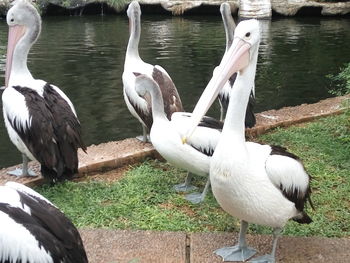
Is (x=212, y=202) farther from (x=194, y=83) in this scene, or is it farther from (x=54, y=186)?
(x=194, y=83)

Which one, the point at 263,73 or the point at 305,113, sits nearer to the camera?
the point at 305,113

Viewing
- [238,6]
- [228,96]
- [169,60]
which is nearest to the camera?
[228,96]

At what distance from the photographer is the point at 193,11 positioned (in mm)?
21953

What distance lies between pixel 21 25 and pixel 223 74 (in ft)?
8.46

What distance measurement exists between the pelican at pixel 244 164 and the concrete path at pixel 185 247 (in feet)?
0.90

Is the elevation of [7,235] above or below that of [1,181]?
above

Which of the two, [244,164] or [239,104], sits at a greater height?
[239,104]

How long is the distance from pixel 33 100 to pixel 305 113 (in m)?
3.23

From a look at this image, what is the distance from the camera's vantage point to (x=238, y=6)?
→ 21.3 metres

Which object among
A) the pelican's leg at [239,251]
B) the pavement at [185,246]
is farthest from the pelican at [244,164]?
the pavement at [185,246]

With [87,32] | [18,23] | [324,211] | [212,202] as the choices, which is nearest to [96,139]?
[18,23]

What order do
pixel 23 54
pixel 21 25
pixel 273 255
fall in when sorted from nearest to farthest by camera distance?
pixel 273 255, pixel 23 54, pixel 21 25

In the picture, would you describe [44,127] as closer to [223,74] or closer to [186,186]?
[186,186]

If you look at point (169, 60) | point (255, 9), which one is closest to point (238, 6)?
point (255, 9)
